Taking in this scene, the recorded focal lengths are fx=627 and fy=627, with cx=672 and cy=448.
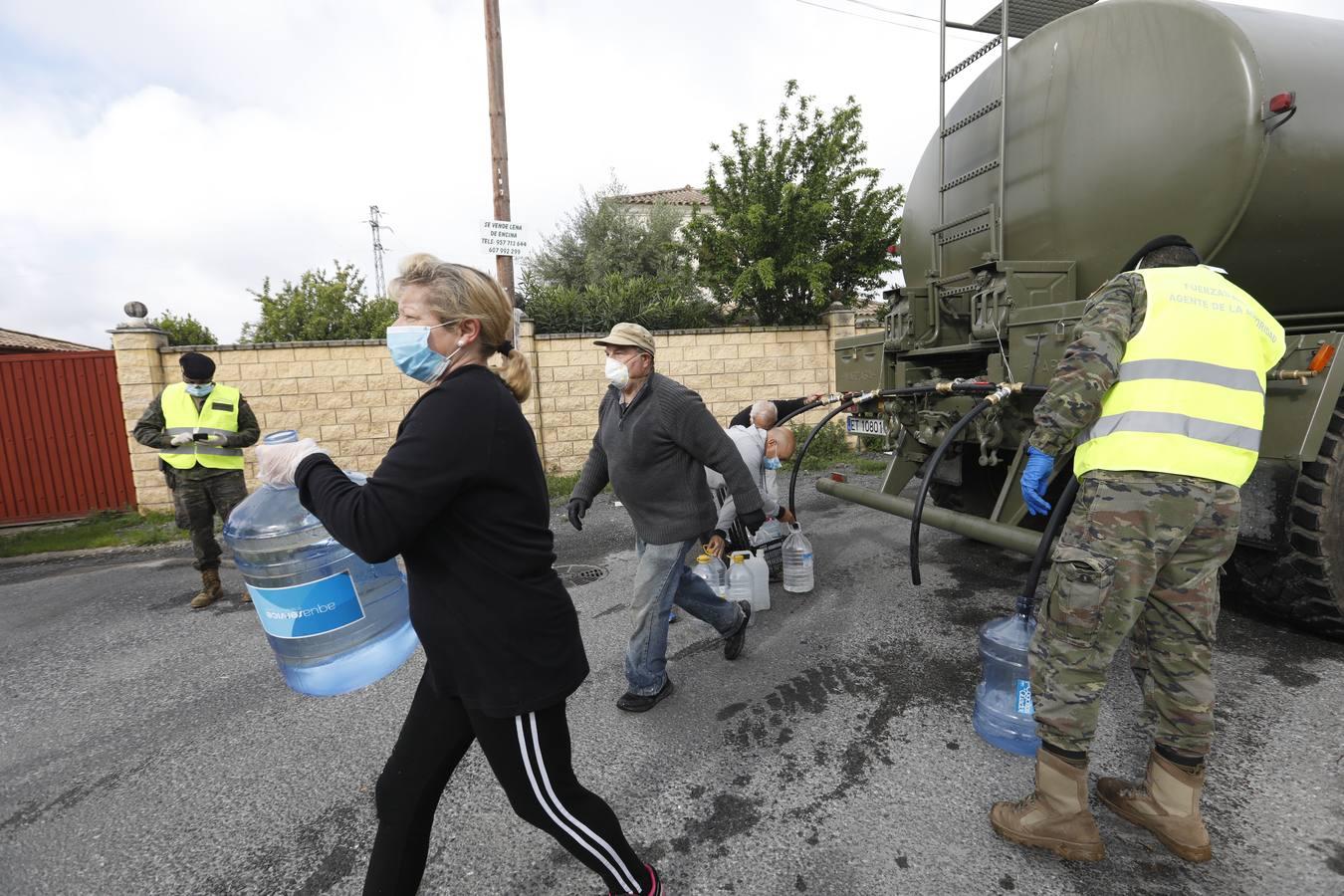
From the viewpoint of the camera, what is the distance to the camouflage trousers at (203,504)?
4.42m

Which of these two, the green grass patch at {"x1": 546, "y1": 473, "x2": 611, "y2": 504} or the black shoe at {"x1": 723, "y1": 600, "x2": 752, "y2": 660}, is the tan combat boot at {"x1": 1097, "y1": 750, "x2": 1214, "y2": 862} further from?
the green grass patch at {"x1": 546, "y1": 473, "x2": 611, "y2": 504}

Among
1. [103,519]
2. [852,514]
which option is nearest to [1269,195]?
[852,514]

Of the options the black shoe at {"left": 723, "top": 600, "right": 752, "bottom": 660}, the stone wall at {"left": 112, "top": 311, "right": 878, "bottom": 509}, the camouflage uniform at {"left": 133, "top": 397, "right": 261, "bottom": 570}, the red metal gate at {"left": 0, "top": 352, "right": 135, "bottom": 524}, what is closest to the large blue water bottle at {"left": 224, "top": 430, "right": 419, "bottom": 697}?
the black shoe at {"left": 723, "top": 600, "right": 752, "bottom": 660}

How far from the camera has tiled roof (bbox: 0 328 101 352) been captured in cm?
1267

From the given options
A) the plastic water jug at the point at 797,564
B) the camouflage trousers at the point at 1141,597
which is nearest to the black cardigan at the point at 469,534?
the camouflage trousers at the point at 1141,597

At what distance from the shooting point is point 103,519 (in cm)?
742

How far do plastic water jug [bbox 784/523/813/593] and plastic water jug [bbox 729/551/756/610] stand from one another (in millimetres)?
440

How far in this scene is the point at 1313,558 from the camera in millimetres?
2613

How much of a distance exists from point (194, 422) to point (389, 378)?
3466 millimetres

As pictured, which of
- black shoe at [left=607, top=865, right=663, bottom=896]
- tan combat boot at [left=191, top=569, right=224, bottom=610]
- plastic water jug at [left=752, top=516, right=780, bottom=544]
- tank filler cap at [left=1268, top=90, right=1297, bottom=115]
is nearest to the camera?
black shoe at [left=607, top=865, right=663, bottom=896]

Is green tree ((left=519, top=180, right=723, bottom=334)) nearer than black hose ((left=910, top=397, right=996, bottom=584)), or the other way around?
black hose ((left=910, top=397, right=996, bottom=584))

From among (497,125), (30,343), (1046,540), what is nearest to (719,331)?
(497,125)

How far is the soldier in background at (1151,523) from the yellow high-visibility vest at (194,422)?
Answer: 4966 millimetres

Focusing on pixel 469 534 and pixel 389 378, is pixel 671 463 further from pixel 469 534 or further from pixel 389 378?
pixel 389 378
